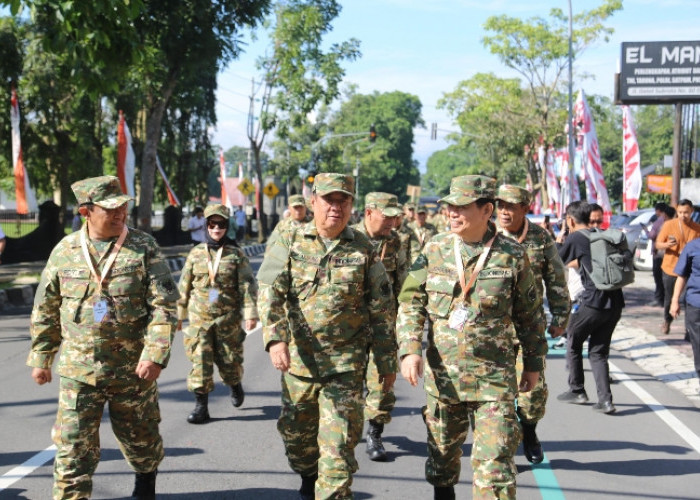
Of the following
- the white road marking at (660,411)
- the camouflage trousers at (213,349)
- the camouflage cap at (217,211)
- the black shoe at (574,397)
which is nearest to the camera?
the white road marking at (660,411)

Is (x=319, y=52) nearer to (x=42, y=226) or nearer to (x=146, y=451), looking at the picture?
(x=42, y=226)

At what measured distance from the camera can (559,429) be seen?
7082mm

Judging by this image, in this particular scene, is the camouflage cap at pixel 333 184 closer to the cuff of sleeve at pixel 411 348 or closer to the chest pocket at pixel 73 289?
the cuff of sleeve at pixel 411 348

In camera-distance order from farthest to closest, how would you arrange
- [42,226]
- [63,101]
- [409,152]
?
[409,152], [63,101], [42,226]

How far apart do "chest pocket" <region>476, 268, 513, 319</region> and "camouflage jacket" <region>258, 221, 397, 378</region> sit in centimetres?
65

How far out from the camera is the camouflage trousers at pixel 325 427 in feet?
14.3

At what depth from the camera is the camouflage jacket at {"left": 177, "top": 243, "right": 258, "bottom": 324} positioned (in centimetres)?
724

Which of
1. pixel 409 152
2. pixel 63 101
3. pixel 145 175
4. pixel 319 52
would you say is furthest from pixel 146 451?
pixel 409 152

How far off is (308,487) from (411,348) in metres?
1.11

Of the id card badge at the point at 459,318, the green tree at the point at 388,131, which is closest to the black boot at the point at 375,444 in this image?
the id card badge at the point at 459,318

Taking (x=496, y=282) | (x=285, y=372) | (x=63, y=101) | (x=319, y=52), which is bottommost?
(x=285, y=372)

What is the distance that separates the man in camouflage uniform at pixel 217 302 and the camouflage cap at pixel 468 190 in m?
3.15

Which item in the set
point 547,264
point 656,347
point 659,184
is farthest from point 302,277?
point 659,184

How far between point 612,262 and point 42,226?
20.9 m
